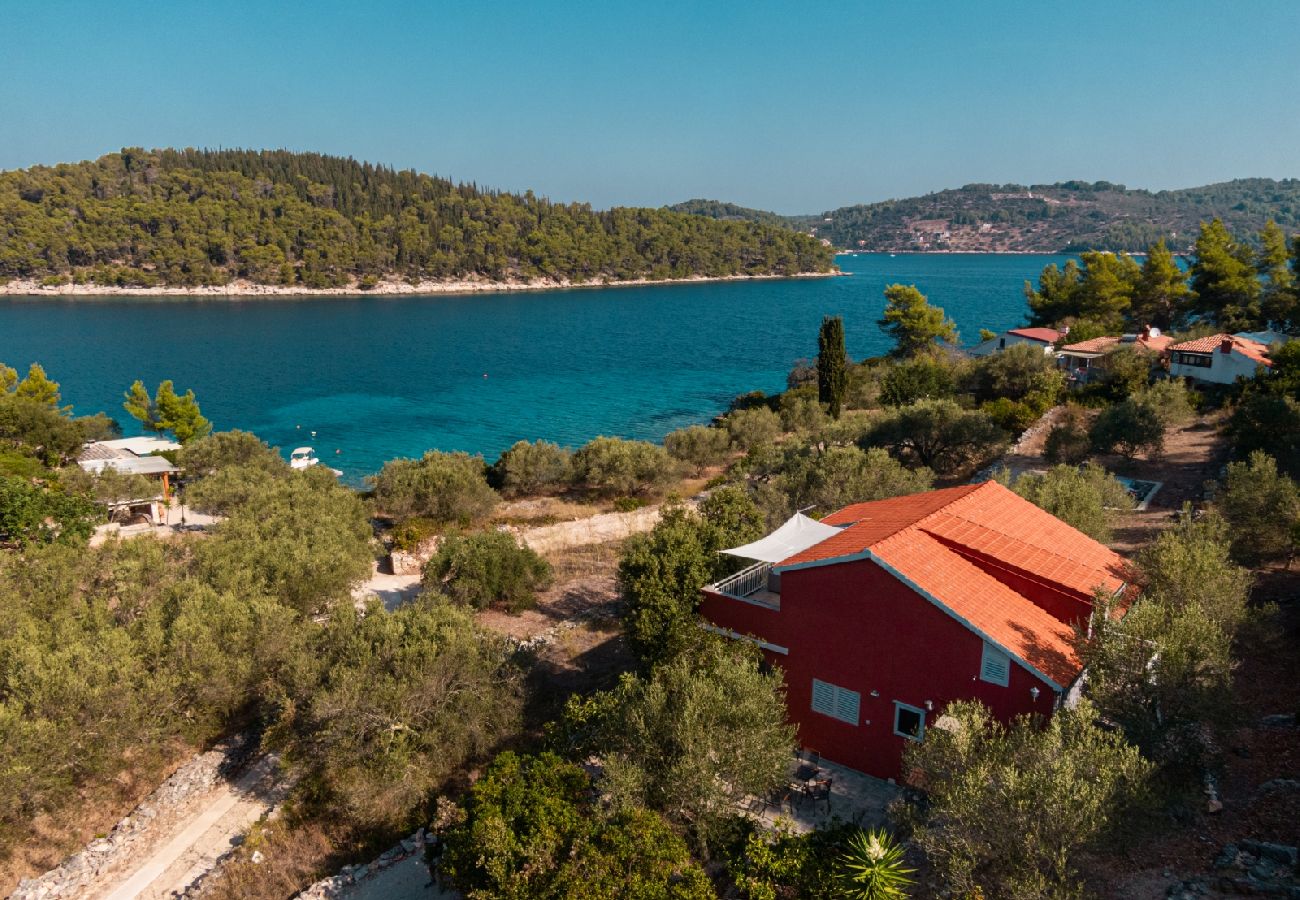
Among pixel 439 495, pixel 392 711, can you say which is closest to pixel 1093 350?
pixel 439 495

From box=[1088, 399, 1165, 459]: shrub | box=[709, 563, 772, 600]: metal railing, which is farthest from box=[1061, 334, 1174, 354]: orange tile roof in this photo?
box=[709, 563, 772, 600]: metal railing

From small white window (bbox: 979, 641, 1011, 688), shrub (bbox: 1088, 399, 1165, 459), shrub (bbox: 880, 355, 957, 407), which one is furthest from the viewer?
shrub (bbox: 880, 355, 957, 407)

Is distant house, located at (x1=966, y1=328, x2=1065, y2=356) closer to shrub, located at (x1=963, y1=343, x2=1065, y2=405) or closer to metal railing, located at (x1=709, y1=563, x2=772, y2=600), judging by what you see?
shrub, located at (x1=963, y1=343, x2=1065, y2=405)

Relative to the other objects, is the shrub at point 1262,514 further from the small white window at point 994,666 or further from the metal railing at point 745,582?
the metal railing at point 745,582

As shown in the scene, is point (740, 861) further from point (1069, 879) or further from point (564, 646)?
point (564, 646)

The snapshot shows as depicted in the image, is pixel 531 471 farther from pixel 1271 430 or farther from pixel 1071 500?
pixel 1271 430
